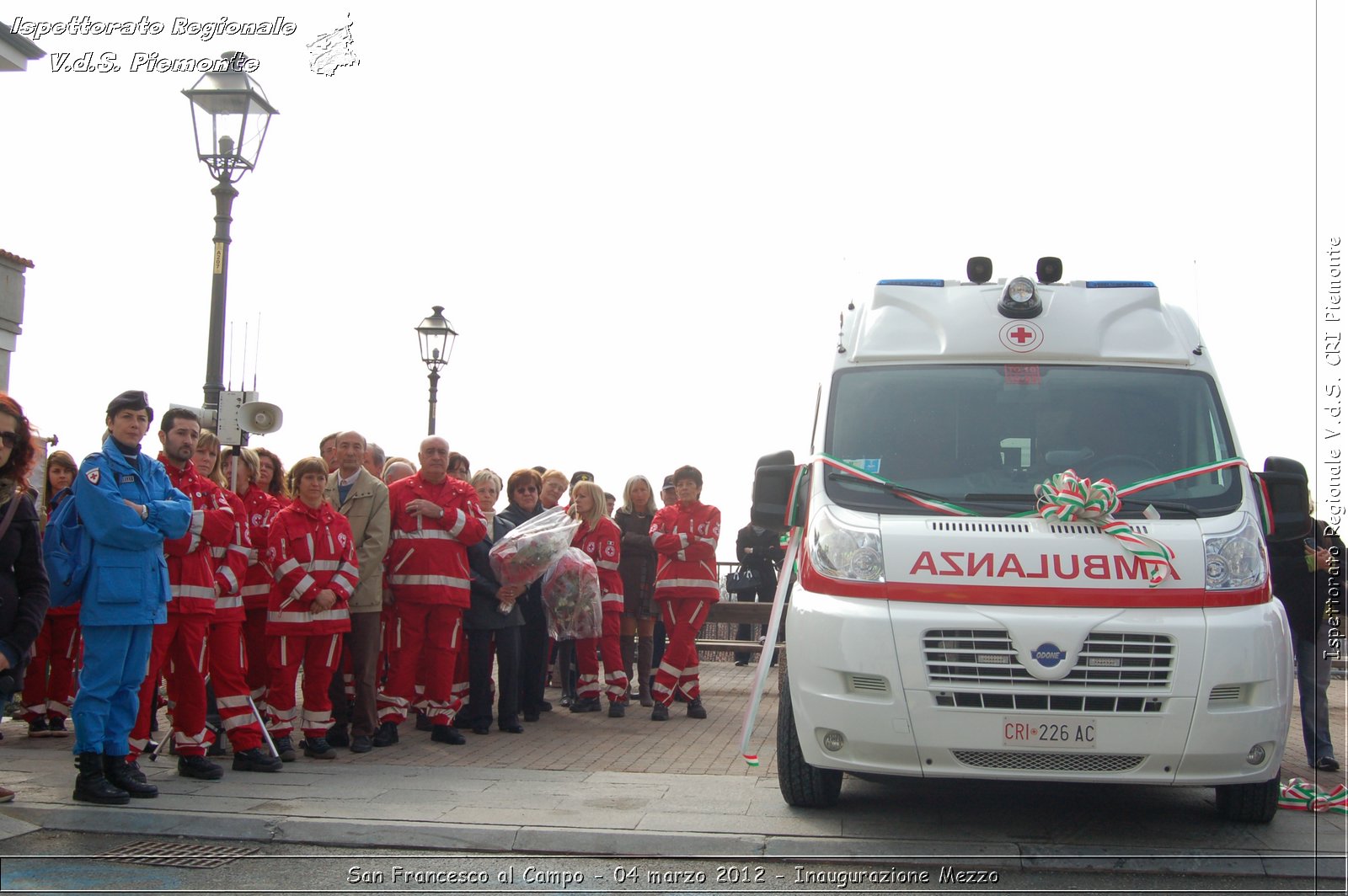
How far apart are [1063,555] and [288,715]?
5.01m

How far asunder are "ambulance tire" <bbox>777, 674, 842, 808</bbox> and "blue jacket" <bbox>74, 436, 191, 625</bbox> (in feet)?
10.9

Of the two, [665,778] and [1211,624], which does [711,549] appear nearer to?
[665,778]

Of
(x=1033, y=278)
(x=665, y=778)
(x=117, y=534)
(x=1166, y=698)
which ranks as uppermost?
(x=1033, y=278)

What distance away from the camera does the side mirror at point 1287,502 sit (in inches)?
266

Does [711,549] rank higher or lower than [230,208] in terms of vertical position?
lower

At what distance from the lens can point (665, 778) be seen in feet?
26.2

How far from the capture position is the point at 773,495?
7.18 m

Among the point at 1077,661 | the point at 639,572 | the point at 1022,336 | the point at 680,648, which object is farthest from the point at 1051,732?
the point at 639,572

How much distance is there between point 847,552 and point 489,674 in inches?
180

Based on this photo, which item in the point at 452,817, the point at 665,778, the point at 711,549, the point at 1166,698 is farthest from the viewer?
the point at 711,549

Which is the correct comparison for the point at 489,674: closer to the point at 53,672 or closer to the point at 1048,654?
the point at 53,672

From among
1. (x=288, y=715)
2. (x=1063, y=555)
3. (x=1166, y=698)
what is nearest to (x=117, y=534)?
(x=288, y=715)

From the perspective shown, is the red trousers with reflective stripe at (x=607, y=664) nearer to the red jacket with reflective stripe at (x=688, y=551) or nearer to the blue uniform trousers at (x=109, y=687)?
the red jacket with reflective stripe at (x=688, y=551)

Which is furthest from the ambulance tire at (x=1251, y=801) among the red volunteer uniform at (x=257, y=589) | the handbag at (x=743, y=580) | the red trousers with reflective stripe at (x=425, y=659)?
the handbag at (x=743, y=580)
